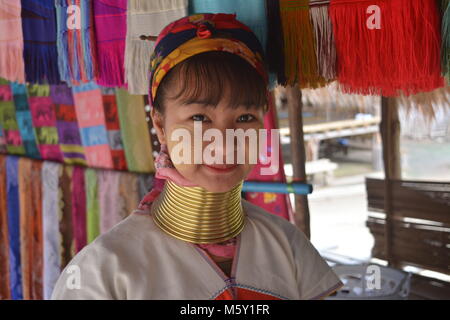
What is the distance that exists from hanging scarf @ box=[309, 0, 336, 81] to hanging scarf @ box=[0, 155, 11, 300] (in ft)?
7.04

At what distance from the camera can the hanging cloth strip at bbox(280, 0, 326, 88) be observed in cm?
135

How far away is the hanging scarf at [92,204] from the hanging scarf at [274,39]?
1.27 metres

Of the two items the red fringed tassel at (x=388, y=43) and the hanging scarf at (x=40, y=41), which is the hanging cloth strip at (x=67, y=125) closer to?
the hanging scarf at (x=40, y=41)

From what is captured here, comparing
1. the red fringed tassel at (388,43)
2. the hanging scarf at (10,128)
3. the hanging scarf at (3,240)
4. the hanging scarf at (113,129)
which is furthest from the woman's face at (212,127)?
the hanging scarf at (3,240)

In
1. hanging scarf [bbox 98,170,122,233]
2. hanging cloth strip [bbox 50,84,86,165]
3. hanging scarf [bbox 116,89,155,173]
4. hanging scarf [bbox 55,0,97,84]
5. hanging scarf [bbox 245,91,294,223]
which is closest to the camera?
hanging scarf [bbox 55,0,97,84]

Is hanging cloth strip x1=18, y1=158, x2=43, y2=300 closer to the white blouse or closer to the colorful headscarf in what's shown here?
the white blouse

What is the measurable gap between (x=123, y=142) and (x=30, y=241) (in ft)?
3.00

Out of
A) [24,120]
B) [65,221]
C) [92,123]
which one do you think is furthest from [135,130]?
[24,120]

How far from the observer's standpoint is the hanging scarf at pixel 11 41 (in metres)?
1.72

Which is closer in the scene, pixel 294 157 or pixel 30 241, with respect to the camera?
pixel 294 157

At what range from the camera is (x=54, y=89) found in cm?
243

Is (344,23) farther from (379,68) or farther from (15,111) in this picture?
(15,111)

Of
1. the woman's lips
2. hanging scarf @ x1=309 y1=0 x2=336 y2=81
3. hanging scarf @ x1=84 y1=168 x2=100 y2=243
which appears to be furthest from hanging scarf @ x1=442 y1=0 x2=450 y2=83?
hanging scarf @ x1=84 y1=168 x2=100 y2=243
